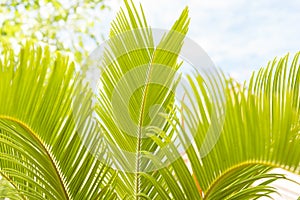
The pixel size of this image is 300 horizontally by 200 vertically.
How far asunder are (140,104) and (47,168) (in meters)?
0.40

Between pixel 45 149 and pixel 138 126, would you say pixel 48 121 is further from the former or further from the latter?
pixel 138 126

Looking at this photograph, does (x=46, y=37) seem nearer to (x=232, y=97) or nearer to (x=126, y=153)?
(x=126, y=153)

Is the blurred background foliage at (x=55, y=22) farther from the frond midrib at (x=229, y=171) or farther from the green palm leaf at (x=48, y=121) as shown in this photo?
the frond midrib at (x=229, y=171)

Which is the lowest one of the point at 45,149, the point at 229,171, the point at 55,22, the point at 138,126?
the point at 229,171

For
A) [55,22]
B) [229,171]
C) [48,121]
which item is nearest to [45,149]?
[48,121]

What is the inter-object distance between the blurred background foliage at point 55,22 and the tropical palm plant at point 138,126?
350 centimetres

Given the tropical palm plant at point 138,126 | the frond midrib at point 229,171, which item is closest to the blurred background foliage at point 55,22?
the tropical palm plant at point 138,126

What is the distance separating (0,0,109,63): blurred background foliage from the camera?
16.7 ft

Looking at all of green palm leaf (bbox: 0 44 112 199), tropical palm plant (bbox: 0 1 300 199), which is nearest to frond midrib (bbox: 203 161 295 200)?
tropical palm plant (bbox: 0 1 300 199)

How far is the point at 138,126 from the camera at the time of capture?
1.58 metres

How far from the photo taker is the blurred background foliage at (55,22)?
510 centimetres

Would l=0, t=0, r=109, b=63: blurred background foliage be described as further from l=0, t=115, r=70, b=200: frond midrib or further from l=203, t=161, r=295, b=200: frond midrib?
l=203, t=161, r=295, b=200: frond midrib

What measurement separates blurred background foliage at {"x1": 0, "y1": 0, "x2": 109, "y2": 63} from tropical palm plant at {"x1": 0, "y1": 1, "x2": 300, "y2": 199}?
3499mm

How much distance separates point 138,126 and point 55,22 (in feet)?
13.3
